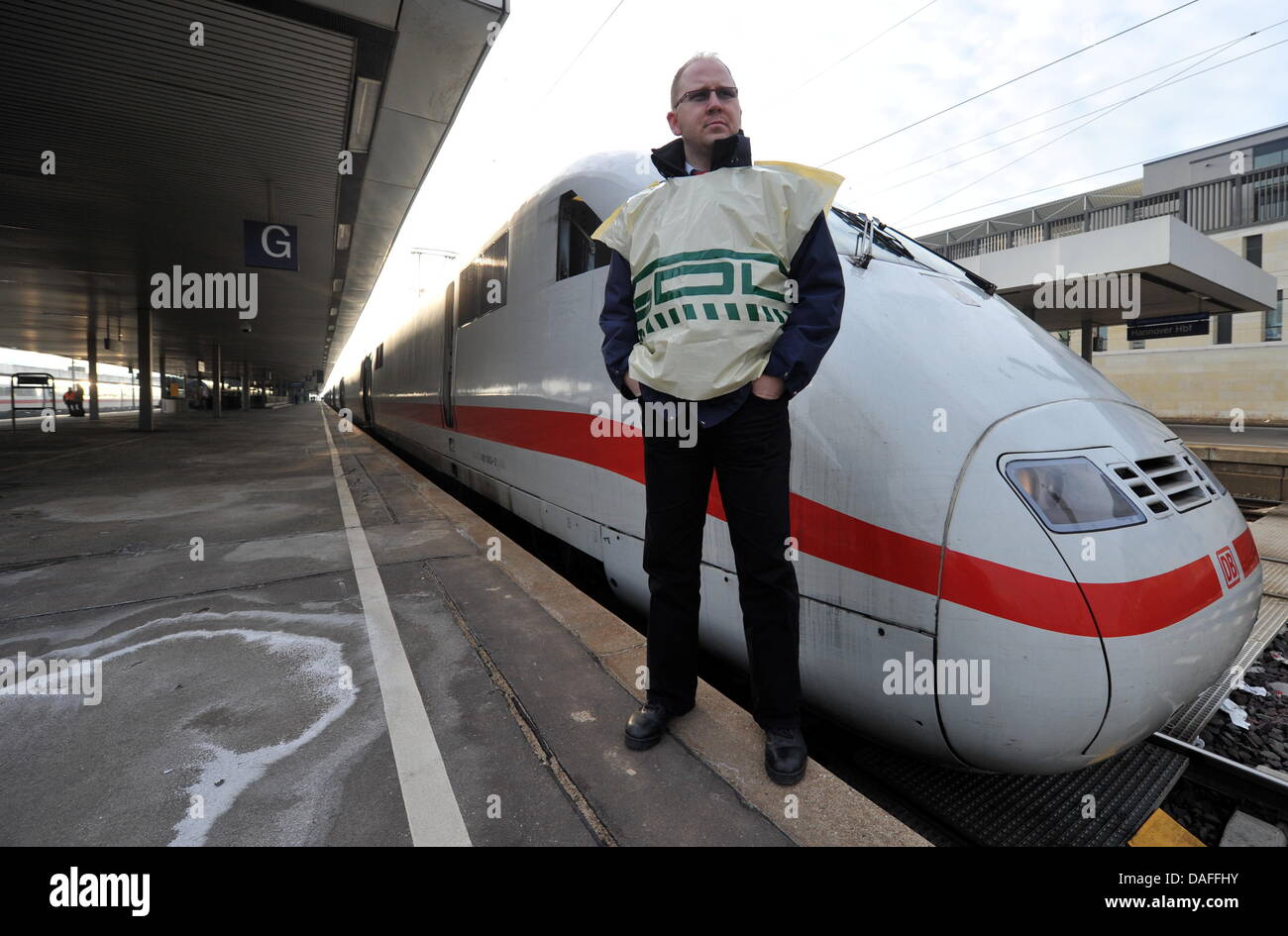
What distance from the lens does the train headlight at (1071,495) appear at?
1679 millimetres

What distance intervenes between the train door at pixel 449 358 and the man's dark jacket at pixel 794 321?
495 cm

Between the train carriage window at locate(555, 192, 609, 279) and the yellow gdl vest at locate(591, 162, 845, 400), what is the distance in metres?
1.52

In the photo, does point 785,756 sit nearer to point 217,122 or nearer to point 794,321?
point 794,321

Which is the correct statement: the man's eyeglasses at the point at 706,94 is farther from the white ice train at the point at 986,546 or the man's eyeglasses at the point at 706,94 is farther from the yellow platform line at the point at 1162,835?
the yellow platform line at the point at 1162,835

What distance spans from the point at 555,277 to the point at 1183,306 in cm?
1809

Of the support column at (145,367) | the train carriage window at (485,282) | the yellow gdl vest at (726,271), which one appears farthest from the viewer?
the support column at (145,367)

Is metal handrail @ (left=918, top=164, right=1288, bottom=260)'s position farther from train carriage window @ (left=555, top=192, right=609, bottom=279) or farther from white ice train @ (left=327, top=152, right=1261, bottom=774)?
white ice train @ (left=327, top=152, right=1261, bottom=774)

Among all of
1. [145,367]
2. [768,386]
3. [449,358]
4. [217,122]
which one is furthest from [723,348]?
[145,367]

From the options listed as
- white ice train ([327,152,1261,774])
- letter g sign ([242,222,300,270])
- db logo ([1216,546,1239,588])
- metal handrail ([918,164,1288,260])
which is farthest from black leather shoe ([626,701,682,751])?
metal handrail ([918,164,1288,260])

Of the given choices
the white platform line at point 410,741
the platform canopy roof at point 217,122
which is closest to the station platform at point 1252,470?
the white platform line at point 410,741

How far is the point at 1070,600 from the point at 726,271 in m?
1.26

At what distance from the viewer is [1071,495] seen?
1.72m

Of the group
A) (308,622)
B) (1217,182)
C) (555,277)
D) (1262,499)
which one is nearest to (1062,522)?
(555,277)
